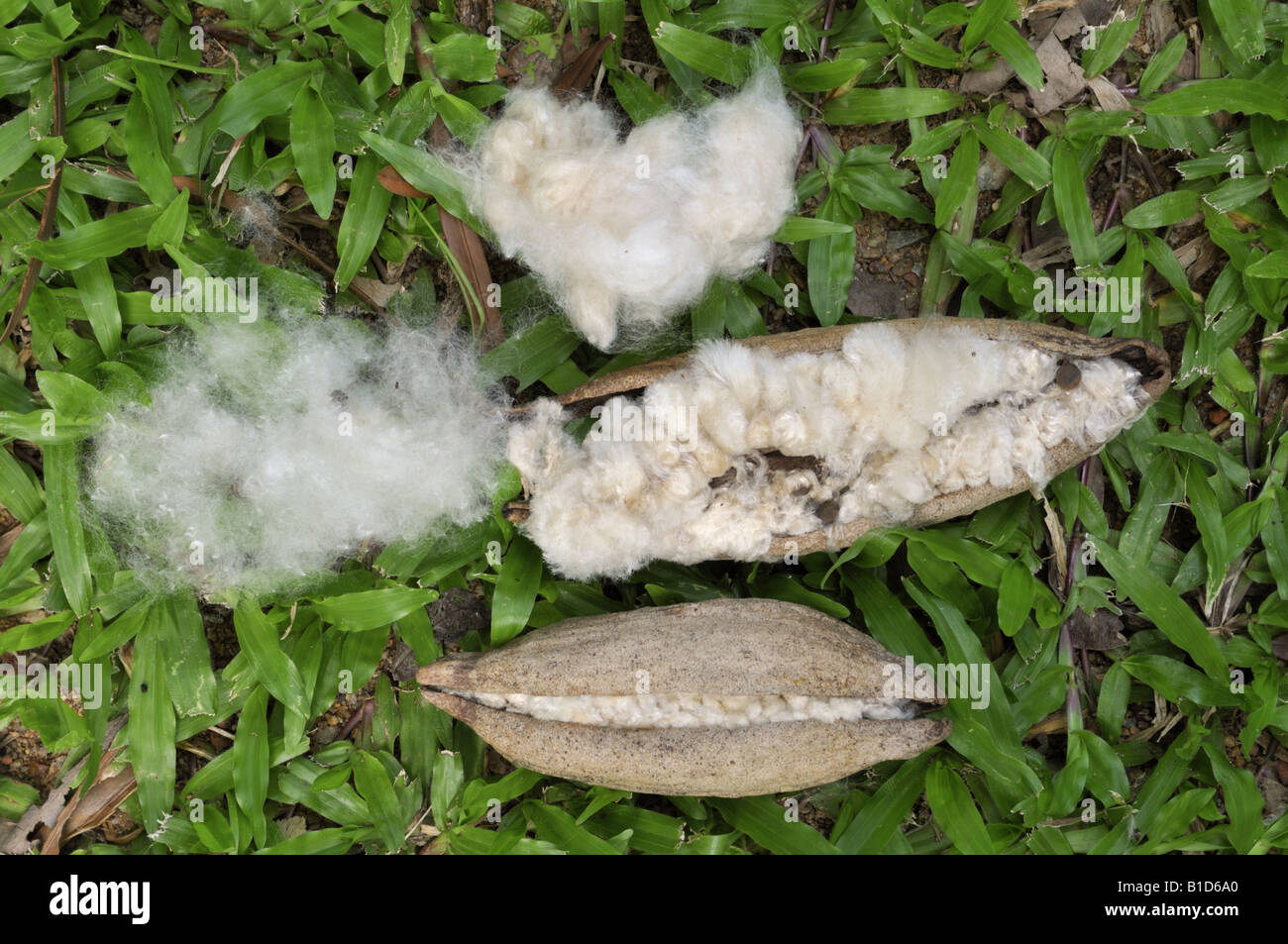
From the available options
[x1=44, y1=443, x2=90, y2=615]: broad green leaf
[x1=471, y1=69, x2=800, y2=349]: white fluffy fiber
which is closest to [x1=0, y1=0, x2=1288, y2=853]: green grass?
[x1=44, y1=443, x2=90, y2=615]: broad green leaf

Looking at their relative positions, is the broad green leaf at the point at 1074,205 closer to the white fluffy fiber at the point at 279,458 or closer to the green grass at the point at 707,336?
the green grass at the point at 707,336

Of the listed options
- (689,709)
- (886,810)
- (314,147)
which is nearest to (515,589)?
(689,709)

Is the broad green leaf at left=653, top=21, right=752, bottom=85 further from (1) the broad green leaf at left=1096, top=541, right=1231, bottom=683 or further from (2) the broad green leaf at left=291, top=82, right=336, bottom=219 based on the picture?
(1) the broad green leaf at left=1096, top=541, right=1231, bottom=683

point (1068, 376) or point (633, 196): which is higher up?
point (633, 196)

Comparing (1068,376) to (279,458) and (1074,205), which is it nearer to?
(1074,205)

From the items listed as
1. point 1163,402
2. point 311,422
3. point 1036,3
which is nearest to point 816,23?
point 1036,3
